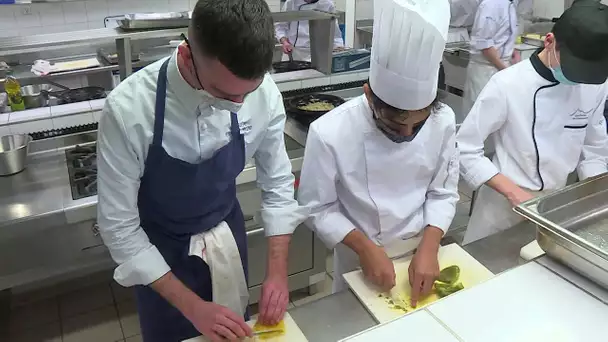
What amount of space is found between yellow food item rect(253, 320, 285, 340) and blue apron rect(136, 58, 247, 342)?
0.27m

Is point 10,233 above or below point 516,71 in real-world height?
below

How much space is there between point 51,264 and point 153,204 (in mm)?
789

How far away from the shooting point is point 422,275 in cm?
98

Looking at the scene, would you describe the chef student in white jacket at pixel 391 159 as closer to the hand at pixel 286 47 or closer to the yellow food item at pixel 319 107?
the yellow food item at pixel 319 107

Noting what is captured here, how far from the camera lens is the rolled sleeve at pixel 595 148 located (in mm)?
1458

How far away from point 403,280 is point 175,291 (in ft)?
1.44

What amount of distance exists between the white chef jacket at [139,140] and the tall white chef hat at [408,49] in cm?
25

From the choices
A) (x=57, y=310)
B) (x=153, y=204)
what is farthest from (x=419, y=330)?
(x=57, y=310)

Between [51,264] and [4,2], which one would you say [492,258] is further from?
[4,2]

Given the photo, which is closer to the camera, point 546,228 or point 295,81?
point 546,228

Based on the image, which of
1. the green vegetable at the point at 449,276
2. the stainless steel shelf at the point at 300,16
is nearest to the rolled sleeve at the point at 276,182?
the green vegetable at the point at 449,276

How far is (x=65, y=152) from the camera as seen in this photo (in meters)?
1.80

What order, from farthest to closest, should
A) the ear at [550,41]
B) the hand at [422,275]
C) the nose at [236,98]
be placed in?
the ear at [550,41], the hand at [422,275], the nose at [236,98]

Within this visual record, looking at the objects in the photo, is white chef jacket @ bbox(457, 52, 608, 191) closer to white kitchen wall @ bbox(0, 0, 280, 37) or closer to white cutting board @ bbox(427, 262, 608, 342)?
white cutting board @ bbox(427, 262, 608, 342)
